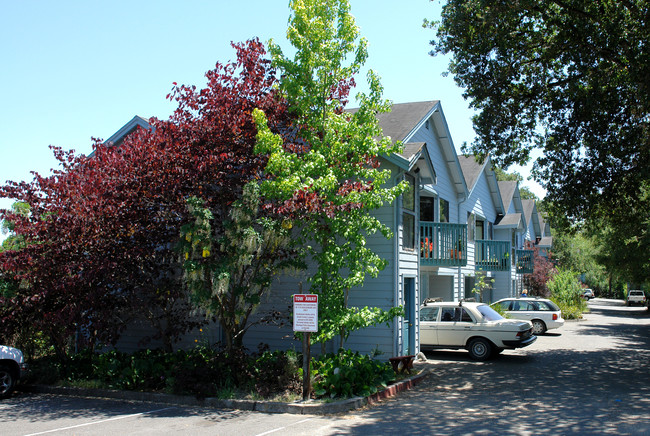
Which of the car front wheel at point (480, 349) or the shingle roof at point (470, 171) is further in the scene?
the shingle roof at point (470, 171)

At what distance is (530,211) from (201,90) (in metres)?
36.9

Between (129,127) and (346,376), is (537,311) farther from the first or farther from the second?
(129,127)

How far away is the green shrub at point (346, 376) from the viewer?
1031 centimetres

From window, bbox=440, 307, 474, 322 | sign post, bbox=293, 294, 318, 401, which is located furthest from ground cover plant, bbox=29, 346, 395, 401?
window, bbox=440, 307, 474, 322

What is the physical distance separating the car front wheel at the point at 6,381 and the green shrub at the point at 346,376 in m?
6.23

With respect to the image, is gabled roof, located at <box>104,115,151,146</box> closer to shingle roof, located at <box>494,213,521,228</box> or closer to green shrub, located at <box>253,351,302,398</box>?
green shrub, located at <box>253,351,302,398</box>

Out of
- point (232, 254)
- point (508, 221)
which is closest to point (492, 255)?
point (508, 221)

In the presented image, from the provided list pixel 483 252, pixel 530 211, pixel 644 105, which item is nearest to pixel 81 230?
pixel 644 105

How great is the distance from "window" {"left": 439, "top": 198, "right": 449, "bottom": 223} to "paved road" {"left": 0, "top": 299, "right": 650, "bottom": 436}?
316 inches

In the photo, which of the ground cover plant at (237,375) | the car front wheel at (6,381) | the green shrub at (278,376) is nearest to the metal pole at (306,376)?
the ground cover plant at (237,375)

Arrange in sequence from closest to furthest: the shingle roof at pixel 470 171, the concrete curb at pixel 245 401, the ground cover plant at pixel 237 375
A: 1. the concrete curb at pixel 245 401
2. the ground cover plant at pixel 237 375
3. the shingle roof at pixel 470 171

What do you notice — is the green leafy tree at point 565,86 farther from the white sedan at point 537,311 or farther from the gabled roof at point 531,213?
the gabled roof at point 531,213

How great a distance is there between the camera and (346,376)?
10469 mm

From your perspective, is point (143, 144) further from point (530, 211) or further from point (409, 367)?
point (530, 211)
